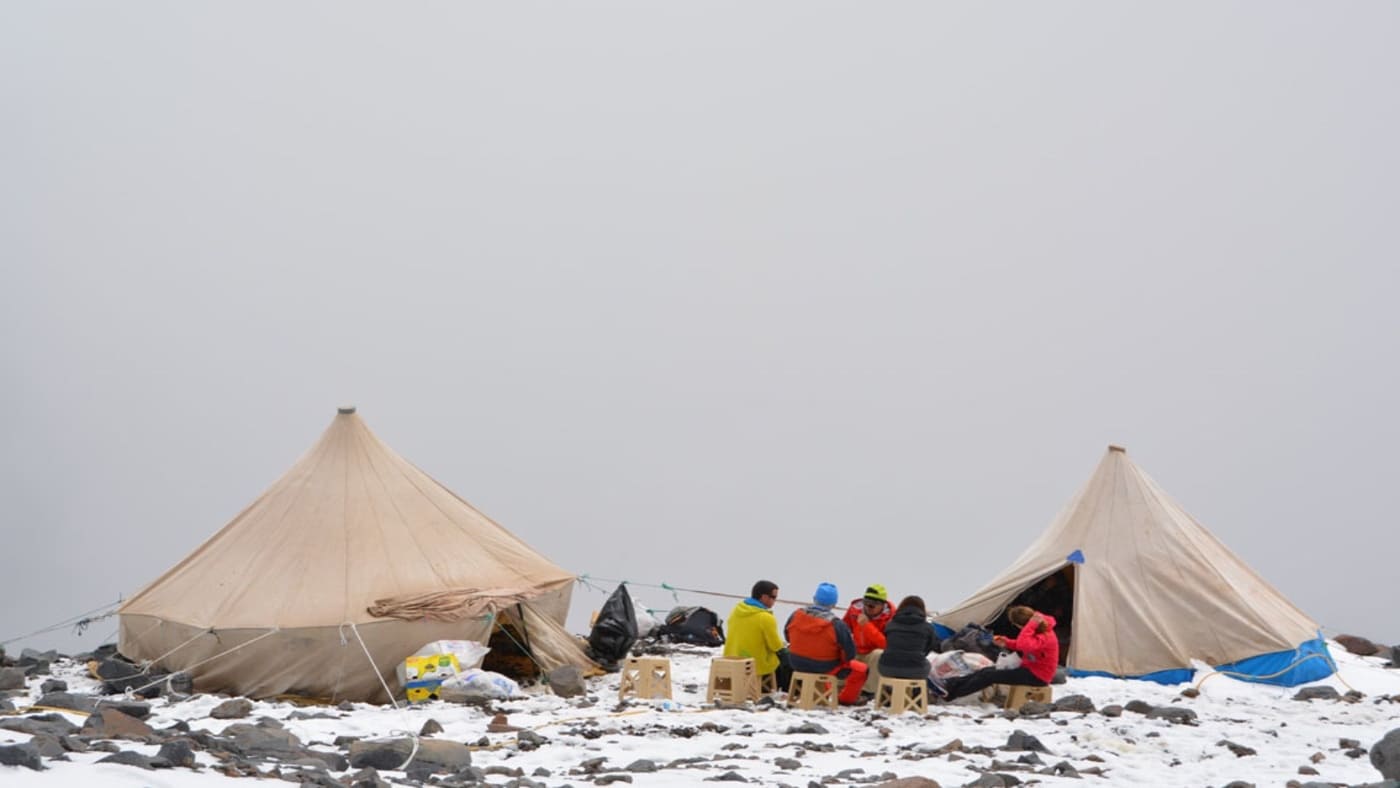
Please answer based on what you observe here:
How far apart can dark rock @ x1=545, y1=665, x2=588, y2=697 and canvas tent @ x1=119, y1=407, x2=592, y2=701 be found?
69 centimetres

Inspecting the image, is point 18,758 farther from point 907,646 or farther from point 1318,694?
point 1318,694

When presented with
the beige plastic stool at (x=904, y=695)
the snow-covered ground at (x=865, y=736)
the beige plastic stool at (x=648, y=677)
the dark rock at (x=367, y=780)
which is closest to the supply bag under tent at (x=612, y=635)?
the snow-covered ground at (x=865, y=736)

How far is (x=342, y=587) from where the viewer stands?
461 inches

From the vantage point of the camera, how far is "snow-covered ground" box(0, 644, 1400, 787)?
26.7ft

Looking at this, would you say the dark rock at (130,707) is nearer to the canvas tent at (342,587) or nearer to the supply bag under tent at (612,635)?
the canvas tent at (342,587)

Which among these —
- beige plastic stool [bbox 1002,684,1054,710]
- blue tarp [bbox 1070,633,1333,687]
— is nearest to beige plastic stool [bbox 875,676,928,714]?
beige plastic stool [bbox 1002,684,1054,710]

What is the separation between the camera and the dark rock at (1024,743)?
8.82 metres

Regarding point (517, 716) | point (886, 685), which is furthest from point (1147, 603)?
point (517, 716)

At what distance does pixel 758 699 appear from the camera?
10.9 m

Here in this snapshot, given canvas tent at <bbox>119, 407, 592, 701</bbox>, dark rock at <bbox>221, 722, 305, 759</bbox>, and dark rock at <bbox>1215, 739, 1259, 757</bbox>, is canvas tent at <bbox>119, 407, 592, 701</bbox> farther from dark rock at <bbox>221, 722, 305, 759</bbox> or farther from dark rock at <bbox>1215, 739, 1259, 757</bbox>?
dark rock at <bbox>1215, 739, 1259, 757</bbox>

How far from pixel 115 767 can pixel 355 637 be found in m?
4.71

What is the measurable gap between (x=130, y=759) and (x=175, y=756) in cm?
29

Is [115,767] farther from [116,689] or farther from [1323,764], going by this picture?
[1323,764]

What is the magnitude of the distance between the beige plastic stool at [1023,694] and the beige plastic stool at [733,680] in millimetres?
1856
